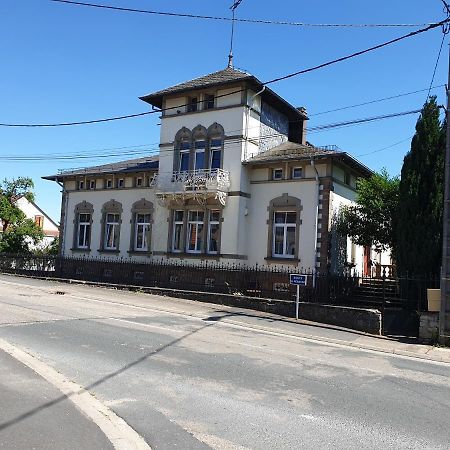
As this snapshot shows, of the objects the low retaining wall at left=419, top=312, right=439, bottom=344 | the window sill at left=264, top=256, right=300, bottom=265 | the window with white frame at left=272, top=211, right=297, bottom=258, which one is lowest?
the low retaining wall at left=419, top=312, right=439, bottom=344

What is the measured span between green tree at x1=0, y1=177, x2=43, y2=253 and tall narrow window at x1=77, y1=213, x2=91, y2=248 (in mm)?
11481

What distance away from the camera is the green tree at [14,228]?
38750mm

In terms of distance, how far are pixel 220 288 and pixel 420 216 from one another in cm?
921

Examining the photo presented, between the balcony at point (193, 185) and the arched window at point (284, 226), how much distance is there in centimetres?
244

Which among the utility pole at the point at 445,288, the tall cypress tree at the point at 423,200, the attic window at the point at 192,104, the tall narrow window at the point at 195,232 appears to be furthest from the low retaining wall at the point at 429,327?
the attic window at the point at 192,104

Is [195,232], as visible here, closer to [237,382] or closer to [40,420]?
[237,382]

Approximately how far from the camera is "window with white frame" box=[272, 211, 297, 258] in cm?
2206

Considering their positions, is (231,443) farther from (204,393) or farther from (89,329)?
(89,329)

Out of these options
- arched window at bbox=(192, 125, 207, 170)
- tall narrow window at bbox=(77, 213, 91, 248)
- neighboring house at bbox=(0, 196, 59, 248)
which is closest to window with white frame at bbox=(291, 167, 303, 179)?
arched window at bbox=(192, 125, 207, 170)

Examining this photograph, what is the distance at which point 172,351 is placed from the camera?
10.1 metres

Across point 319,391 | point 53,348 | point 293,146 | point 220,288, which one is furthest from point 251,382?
point 293,146

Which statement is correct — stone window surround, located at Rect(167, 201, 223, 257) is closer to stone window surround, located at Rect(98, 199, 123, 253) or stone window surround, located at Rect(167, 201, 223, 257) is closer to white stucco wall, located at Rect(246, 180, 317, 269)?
white stucco wall, located at Rect(246, 180, 317, 269)

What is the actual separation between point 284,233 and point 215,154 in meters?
5.24

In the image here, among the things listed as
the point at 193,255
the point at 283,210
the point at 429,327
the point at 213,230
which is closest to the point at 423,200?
the point at 429,327
